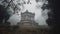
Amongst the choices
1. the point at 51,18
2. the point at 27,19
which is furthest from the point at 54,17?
the point at 27,19

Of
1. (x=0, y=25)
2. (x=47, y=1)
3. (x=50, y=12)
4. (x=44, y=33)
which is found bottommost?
(x=44, y=33)

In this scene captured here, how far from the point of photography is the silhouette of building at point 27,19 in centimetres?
433

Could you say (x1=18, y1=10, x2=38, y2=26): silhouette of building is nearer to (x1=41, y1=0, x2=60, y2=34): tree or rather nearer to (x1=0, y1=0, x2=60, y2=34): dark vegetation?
(x1=0, y1=0, x2=60, y2=34): dark vegetation

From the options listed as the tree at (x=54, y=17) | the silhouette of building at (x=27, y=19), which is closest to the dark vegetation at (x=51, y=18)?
the tree at (x=54, y=17)

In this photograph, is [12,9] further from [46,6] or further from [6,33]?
[46,6]

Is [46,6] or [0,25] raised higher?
[46,6]

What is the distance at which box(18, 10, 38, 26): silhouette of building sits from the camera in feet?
14.2

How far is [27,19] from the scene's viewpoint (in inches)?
172

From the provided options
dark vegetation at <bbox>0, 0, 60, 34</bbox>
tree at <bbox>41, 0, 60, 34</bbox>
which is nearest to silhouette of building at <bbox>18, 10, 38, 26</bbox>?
dark vegetation at <bbox>0, 0, 60, 34</bbox>

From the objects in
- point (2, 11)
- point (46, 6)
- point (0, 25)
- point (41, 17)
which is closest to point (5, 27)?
point (0, 25)

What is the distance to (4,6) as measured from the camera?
4441 millimetres

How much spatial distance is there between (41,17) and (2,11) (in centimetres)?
133

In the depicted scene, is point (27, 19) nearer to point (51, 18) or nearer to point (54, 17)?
point (51, 18)

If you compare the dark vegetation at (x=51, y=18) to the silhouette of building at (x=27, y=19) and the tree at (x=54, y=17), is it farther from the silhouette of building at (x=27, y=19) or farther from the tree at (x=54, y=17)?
the silhouette of building at (x=27, y=19)
